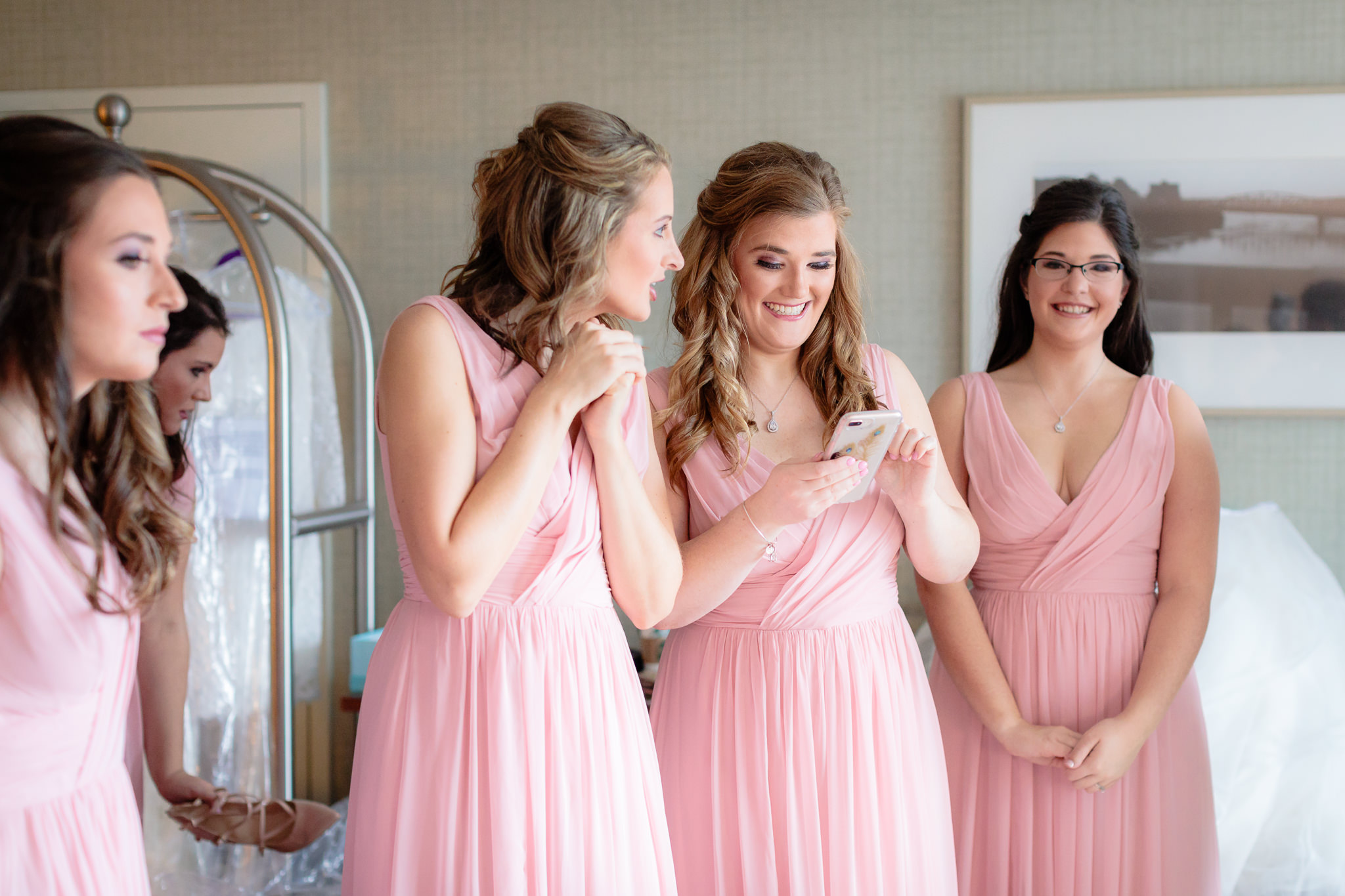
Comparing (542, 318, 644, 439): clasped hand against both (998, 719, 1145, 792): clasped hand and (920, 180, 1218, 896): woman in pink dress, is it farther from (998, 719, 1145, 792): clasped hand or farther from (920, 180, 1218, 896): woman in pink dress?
(998, 719, 1145, 792): clasped hand

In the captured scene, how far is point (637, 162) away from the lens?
4.64ft

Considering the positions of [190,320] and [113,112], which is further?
[113,112]

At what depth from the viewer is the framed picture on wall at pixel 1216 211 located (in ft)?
10.4

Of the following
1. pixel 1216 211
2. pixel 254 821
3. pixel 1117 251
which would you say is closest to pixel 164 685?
pixel 254 821

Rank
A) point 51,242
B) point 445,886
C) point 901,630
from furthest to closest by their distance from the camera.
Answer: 1. point 901,630
2. point 445,886
3. point 51,242

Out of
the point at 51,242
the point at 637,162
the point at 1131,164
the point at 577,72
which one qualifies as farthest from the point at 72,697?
the point at 1131,164

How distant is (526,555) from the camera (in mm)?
1378

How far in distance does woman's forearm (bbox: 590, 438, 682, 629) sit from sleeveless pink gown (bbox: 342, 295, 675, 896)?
3cm

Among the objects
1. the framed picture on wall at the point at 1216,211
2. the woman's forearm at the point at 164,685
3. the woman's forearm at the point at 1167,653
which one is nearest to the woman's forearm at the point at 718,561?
the woman's forearm at the point at 1167,653

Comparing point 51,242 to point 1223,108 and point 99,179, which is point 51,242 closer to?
point 99,179

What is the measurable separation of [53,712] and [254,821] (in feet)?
3.53

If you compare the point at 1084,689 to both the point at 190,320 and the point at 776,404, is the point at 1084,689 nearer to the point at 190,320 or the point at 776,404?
the point at 776,404

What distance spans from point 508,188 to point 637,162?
0.18 meters

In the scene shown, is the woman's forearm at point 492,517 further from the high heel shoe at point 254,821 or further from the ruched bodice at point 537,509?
the high heel shoe at point 254,821
